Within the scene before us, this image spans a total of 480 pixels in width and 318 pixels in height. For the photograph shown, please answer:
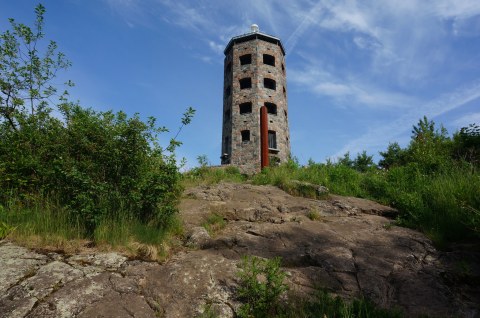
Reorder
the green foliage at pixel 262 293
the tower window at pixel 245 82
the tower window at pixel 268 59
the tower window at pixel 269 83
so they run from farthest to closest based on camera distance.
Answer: the tower window at pixel 268 59, the tower window at pixel 269 83, the tower window at pixel 245 82, the green foliage at pixel 262 293

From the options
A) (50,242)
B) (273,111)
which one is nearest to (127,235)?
(50,242)

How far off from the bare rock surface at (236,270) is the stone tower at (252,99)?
17.4 meters

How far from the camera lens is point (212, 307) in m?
3.97

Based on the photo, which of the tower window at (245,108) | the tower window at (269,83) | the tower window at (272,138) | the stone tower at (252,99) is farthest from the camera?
the tower window at (269,83)

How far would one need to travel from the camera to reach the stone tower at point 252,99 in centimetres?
2497

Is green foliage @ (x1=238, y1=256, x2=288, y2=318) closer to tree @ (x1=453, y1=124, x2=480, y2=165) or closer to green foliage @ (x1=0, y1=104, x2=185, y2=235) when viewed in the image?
green foliage @ (x1=0, y1=104, x2=185, y2=235)

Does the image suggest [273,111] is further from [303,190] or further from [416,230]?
[416,230]

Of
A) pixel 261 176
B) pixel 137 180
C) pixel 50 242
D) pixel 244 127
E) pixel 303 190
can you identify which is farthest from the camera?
pixel 244 127

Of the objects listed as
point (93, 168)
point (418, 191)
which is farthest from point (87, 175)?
point (418, 191)

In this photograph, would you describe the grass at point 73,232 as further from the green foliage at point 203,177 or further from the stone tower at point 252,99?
the stone tower at point 252,99

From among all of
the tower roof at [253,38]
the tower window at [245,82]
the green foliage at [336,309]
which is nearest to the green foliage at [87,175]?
the green foliage at [336,309]

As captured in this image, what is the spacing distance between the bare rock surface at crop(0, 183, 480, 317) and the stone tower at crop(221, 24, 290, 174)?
17.4 m

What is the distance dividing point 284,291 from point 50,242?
3.64 metres

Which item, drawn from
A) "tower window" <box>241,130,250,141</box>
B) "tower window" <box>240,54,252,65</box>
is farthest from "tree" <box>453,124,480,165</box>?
"tower window" <box>240,54,252,65</box>
